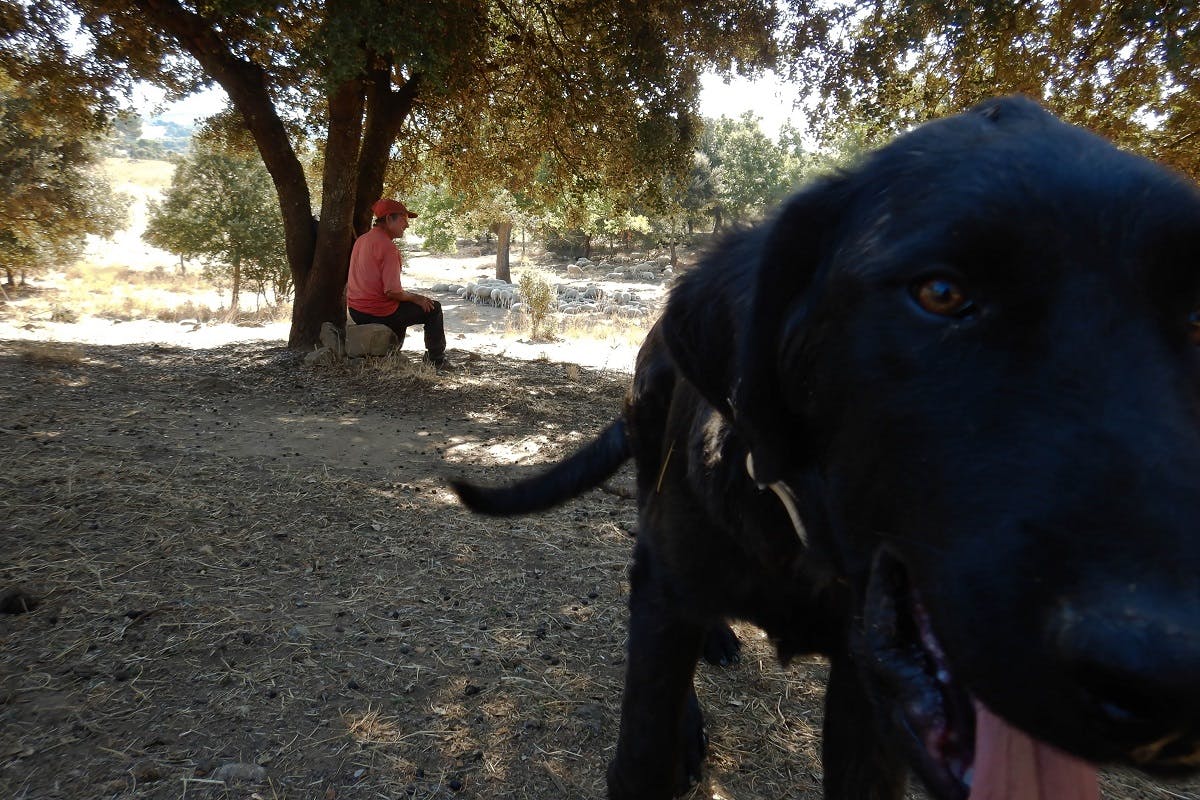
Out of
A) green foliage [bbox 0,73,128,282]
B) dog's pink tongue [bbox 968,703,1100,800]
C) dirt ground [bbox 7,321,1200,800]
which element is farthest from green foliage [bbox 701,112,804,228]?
dog's pink tongue [bbox 968,703,1100,800]

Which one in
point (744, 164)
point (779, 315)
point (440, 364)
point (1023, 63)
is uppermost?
point (744, 164)

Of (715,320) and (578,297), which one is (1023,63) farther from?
(578,297)

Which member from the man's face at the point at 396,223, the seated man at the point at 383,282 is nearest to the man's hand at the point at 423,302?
the seated man at the point at 383,282

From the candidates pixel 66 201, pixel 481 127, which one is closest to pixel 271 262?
pixel 66 201

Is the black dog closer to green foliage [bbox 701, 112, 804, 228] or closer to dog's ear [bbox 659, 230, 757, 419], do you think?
dog's ear [bbox 659, 230, 757, 419]

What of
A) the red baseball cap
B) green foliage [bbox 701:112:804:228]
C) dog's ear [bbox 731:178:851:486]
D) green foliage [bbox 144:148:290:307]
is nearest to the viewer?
dog's ear [bbox 731:178:851:486]

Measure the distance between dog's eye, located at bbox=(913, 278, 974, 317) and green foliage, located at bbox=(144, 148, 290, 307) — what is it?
21.0m

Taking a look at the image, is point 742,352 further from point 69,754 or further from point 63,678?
point 63,678

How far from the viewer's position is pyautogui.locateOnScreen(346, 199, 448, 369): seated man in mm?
7750

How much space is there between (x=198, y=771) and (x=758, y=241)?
2.20 metres

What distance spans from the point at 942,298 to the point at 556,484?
1897mm

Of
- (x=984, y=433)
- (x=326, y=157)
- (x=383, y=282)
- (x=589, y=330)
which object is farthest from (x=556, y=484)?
(x=589, y=330)

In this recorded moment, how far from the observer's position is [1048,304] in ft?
3.06

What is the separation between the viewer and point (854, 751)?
190 centimetres
